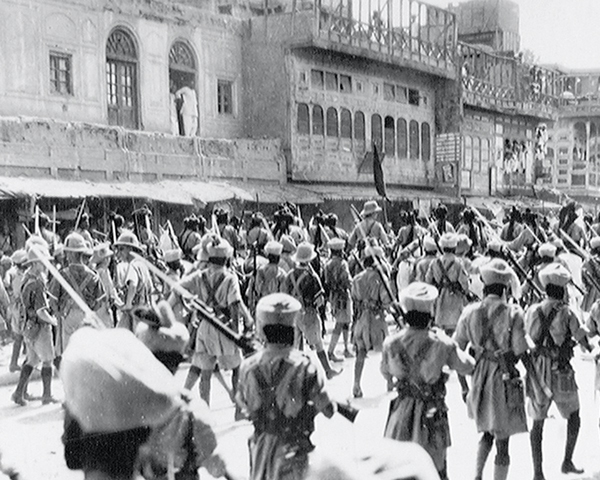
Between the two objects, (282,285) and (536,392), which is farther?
(282,285)

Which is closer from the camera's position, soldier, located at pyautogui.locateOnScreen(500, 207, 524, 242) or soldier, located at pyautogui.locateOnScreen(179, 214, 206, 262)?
soldier, located at pyautogui.locateOnScreen(179, 214, 206, 262)

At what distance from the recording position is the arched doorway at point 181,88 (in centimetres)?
2252

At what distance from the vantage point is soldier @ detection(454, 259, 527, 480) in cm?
606

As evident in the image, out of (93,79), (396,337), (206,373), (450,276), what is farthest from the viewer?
(93,79)

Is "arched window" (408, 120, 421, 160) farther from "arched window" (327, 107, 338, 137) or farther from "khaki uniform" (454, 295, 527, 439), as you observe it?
"khaki uniform" (454, 295, 527, 439)

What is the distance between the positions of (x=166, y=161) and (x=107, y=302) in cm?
1060

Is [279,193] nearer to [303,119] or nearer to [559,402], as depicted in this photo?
[303,119]

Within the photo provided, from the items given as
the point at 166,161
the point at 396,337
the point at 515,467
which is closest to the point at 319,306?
the point at 515,467

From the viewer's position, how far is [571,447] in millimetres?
6754

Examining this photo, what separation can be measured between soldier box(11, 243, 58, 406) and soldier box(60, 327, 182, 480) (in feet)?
22.0

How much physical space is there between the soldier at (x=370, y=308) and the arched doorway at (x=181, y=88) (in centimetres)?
1308

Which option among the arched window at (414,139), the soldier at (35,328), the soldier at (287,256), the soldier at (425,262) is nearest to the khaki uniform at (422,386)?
the soldier at (35,328)

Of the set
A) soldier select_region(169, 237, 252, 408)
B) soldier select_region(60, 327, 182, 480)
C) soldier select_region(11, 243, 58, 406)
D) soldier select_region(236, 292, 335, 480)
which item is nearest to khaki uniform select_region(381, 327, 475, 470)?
soldier select_region(236, 292, 335, 480)

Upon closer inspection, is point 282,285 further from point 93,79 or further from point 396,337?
point 93,79
